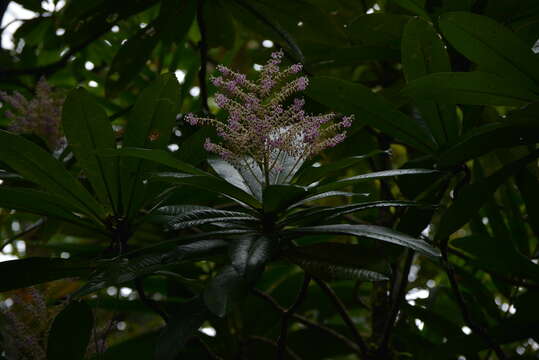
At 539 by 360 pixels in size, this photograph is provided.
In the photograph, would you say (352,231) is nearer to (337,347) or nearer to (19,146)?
(19,146)

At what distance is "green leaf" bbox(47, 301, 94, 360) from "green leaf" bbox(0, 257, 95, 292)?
8 cm

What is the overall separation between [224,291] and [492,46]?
548 millimetres

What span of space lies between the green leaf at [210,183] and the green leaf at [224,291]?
12 centimetres

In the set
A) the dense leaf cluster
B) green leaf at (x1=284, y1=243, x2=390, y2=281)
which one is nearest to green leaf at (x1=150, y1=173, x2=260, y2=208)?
the dense leaf cluster

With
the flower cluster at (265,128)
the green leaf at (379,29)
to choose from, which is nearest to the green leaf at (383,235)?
the flower cluster at (265,128)

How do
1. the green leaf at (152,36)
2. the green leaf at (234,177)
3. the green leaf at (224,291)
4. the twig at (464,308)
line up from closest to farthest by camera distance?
the green leaf at (224,291), the green leaf at (234,177), the twig at (464,308), the green leaf at (152,36)

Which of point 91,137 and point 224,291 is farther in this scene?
point 91,137

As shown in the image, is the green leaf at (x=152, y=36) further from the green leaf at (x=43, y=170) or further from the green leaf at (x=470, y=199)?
the green leaf at (x=470, y=199)

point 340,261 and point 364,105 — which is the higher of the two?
point 364,105

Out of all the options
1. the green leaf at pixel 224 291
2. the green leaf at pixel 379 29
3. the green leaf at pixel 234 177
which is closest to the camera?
the green leaf at pixel 224 291

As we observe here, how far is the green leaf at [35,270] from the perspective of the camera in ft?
3.26

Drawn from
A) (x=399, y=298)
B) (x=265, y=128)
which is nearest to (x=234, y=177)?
(x=265, y=128)

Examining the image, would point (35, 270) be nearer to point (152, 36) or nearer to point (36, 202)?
point (36, 202)

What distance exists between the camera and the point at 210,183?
91cm
